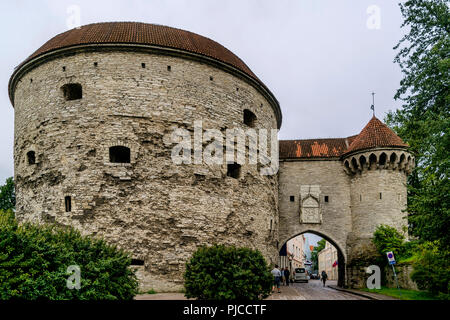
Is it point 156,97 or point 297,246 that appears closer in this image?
point 156,97

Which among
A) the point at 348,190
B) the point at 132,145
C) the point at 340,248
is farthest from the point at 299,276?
the point at 132,145

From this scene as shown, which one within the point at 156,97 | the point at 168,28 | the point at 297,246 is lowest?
the point at 297,246

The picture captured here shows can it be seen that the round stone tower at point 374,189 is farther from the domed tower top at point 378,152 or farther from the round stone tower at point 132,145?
the round stone tower at point 132,145

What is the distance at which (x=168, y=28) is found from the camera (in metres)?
18.2

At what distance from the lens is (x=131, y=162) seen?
1517 cm

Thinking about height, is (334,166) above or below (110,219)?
above

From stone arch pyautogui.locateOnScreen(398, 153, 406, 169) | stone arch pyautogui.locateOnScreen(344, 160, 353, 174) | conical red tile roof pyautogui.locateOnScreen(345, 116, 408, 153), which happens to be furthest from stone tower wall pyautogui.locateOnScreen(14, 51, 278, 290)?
stone arch pyautogui.locateOnScreen(398, 153, 406, 169)

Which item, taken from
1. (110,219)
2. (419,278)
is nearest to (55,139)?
(110,219)

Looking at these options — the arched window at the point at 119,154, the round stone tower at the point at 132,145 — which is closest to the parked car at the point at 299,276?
the round stone tower at the point at 132,145

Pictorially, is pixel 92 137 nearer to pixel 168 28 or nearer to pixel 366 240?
pixel 168 28

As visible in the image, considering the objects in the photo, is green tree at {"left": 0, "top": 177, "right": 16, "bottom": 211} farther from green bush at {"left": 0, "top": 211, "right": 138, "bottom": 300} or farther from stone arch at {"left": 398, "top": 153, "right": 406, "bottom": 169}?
stone arch at {"left": 398, "top": 153, "right": 406, "bottom": 169}

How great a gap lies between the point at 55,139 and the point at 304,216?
13281 mm
